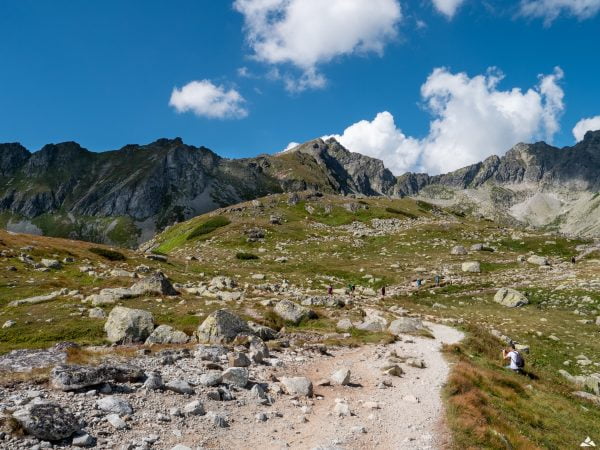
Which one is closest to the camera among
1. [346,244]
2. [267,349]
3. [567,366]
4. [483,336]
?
[267,349]

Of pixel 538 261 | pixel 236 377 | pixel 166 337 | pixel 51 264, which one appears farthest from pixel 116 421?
pixel 538 261

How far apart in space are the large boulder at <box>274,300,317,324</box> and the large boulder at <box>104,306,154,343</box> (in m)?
10.8

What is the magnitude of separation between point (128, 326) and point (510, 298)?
41.3 m

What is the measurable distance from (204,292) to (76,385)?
27.3m

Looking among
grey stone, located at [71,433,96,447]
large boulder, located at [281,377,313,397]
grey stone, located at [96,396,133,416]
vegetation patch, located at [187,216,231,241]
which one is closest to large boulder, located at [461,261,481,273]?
large boulder, located at [281,377,313,397]

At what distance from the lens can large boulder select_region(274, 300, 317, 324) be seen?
31922 millimetres

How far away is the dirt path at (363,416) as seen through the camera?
41.7ft

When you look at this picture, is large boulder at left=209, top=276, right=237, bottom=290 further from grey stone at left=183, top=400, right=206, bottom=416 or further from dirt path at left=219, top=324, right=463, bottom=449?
grey stone at left=183, top=400, right=206, bottom=416

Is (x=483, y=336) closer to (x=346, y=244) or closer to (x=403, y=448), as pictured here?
(x=403, y=448)

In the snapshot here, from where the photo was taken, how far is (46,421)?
34.1ft

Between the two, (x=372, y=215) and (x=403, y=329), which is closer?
(x=403, y=329)

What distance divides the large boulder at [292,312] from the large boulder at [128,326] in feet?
35.4

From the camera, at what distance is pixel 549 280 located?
53781mm

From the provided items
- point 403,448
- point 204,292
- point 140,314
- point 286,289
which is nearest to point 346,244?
point 286,289
